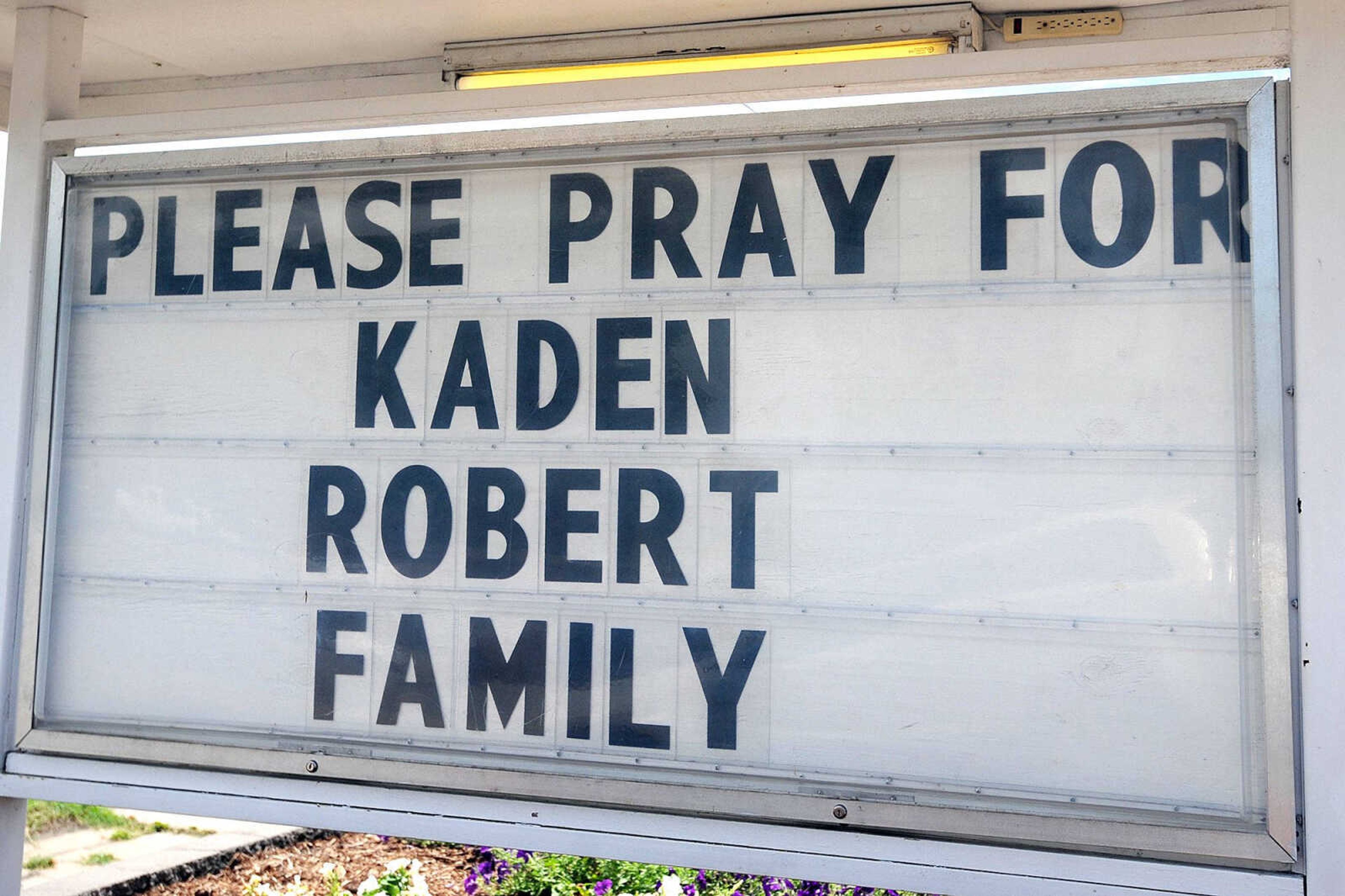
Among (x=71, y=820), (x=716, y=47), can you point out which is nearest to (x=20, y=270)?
(x=716, y=47)

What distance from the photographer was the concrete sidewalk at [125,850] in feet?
15.9

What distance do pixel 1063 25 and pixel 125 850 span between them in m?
5.56

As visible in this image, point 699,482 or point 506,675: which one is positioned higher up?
point 699,482

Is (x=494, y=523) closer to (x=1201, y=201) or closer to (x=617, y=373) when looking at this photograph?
(x=617, y=373)

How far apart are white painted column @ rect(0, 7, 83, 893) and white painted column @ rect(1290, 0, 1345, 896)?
3381mm

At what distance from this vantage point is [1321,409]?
2357 millimetres

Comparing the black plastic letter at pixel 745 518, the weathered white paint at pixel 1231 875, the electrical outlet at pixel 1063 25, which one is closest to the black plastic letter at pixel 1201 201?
the weathered white paint at pixel 1231 875

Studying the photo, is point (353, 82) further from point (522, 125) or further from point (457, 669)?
point (457, 669)

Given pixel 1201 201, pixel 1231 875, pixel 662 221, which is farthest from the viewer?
pixel 662 221

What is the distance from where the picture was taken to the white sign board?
2.48m

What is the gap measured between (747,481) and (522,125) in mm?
1130

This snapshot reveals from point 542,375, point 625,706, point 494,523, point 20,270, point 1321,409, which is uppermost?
point 20,270

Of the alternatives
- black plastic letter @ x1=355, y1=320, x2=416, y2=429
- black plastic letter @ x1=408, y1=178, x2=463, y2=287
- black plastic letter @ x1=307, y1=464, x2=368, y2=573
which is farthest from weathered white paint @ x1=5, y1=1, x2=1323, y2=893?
black plastic letter @ x1=408, y1=178, x2=463, y2=287

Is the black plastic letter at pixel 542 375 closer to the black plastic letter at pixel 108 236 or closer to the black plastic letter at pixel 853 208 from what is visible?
the black plastic letter at pixel 853 208
